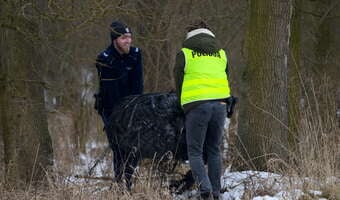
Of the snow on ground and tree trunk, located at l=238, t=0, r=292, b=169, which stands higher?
tree trunk, located at l=238, t=0, r=292, b=169

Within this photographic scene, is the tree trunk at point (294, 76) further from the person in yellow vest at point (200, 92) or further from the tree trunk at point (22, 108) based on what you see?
the tree trunk at point (22, 108)

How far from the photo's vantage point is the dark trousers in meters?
6.20

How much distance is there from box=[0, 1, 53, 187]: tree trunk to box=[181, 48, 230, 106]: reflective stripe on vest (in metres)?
2.18

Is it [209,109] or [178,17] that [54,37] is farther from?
[178,17]

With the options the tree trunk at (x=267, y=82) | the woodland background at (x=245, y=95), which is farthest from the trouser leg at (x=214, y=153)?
the tree trunk at (x=267, y=82)

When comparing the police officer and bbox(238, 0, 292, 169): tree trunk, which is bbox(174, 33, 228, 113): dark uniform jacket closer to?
the police officer

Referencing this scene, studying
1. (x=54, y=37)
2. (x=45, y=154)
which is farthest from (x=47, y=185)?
(x=54, y=37)

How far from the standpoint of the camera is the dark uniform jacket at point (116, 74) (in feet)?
23.4

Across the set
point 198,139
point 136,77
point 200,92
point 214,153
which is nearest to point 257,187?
point 214,153

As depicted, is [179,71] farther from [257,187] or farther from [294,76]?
[294,76]

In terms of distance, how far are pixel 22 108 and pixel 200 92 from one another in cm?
262

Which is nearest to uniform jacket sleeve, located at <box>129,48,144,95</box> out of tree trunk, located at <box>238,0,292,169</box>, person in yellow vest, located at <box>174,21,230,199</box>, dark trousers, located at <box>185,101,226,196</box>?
person in yellow vest, located at <box>174,21,230,199</box>

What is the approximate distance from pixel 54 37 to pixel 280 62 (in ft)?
8.66

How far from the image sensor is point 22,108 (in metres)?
7.80
